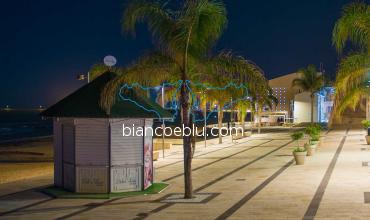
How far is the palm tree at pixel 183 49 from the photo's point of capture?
43.4ft

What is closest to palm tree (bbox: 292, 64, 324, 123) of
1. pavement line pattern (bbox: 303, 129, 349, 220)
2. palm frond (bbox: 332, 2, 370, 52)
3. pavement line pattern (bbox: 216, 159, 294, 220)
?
pavement line pattern (bbox: 303, 129, 349, 220)

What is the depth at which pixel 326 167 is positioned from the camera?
64.1 ft

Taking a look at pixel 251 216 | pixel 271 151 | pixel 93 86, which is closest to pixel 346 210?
pixel 251 216

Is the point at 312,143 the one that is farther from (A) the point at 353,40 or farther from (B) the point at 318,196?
(B) the point at 318,196

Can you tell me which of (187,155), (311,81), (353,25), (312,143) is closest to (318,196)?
(187,155)

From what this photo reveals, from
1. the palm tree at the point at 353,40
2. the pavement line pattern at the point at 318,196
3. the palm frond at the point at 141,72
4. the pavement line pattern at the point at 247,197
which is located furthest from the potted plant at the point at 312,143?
the palm frond at the point at 141,72

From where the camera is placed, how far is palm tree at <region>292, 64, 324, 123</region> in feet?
196

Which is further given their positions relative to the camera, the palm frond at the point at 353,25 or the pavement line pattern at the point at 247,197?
the palm frond at the point at 353,25

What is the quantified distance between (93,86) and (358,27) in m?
7.09

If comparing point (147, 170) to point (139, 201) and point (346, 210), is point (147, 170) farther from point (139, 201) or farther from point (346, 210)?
point (346, 210)

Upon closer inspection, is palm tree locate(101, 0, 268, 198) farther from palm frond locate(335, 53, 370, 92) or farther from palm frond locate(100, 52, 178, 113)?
palm frond locate(335, 53, 370, 92)

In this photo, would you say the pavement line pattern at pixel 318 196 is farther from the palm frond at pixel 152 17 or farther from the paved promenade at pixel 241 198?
the palm frond at pixel 152 17

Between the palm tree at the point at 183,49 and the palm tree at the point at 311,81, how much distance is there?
47.5m

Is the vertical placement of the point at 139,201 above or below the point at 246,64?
below
